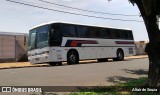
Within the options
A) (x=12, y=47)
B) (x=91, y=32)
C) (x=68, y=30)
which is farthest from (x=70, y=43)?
(x=12, y=47)

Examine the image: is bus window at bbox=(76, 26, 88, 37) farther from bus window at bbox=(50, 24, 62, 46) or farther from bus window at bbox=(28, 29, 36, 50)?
bus window at bbox=(28, 29, 36, 50)

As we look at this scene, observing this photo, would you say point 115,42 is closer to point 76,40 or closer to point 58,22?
point 76,40

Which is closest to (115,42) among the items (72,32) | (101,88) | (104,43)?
(104,43)

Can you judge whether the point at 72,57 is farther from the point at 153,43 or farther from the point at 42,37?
the point at 153,43

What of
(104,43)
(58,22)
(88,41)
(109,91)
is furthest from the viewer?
(104,43)

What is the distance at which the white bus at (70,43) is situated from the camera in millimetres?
22953

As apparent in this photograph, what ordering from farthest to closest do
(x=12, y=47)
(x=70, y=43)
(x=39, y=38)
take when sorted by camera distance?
(x=12, y=47)
(x=70, y=43)
(x=39, y=38)

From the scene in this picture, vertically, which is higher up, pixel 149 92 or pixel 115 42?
pixel 115 42

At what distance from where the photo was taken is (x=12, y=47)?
34125 mm

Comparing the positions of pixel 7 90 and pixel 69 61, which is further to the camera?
pixel 69 61

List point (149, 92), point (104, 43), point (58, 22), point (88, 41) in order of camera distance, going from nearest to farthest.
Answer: point (149, 92) → point (58, 22) → point (88, 41) → point (104, 43)

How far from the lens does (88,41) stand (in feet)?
86.0

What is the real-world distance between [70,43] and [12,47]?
11685mm

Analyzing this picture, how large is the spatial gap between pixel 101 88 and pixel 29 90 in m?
2.27
